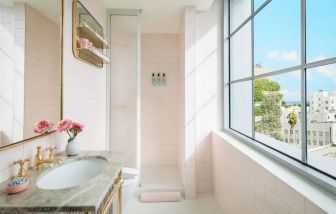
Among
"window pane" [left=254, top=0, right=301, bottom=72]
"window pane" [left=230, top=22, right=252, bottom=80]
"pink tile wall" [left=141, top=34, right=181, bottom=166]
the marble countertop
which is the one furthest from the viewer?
"pink tile wall" [left=141, top=34, right=181, bottom=166]

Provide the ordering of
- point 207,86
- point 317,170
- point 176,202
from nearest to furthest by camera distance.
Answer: point 317,170
point 176,202
point 207,86

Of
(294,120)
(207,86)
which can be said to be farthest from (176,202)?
(294,120)

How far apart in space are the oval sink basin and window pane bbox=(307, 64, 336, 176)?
1418 millimetres

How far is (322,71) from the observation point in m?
1.08

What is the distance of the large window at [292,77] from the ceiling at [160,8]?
698mm

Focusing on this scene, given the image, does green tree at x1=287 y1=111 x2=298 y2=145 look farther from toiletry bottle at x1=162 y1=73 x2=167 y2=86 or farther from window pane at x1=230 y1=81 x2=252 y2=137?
toiletry bottle at x1=162 y1=73 x2=167 y2=86

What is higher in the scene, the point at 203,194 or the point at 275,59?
the point at 275,59

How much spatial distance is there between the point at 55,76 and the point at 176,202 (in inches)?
84.8

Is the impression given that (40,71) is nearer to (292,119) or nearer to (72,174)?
(72,174)

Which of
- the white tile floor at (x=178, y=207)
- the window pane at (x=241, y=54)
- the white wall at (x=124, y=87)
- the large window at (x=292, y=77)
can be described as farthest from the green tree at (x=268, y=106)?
the white wall at (x=124, y=87)

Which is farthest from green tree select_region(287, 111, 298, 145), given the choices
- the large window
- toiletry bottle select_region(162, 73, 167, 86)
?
toiletry bottle select_region(162, 73, 167, 86)

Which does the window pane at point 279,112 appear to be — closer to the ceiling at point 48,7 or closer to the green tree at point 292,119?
the green tree at point 292,119

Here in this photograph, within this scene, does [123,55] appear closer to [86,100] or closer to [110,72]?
[110,72]

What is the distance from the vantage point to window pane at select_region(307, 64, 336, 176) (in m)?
1.03
